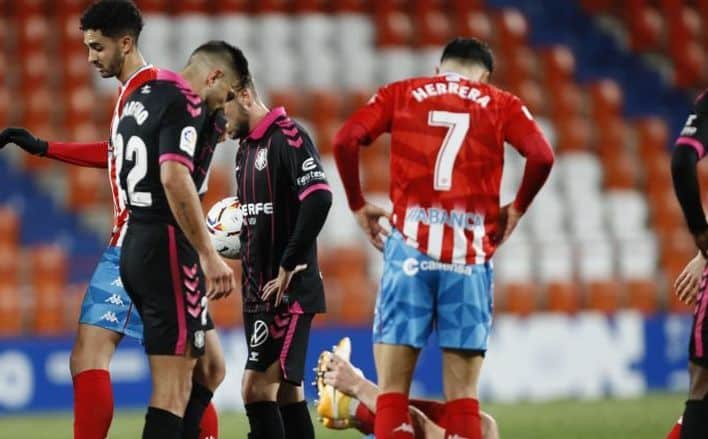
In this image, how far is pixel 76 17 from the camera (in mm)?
14766

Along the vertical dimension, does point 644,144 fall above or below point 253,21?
below

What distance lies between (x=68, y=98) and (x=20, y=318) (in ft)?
9.93

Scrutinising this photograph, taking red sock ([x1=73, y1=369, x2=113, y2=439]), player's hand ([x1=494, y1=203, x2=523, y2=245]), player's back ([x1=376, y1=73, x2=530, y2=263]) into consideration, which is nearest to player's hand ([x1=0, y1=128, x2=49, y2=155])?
red sock ([x1=73, y1=369, x2=113, y2=439])

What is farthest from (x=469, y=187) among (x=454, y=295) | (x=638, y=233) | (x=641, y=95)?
(x=641, y=95)

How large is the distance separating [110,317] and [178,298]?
859 millimetres

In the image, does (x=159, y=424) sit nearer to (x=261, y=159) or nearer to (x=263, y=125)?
(x=261, y=159)

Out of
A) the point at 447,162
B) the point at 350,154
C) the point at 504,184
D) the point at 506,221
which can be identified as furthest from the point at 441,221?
the point at 504,184

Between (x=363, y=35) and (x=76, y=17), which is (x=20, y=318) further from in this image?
(x=363, y=35)

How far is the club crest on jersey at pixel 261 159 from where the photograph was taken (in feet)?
21.3

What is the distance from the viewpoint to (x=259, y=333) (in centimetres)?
642

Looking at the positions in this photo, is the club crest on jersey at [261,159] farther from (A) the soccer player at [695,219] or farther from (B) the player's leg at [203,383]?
(A) the soccer player at [695,219]

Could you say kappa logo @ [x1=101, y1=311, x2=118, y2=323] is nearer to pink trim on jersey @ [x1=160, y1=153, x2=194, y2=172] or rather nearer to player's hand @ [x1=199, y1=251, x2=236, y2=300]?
player's hand @ [x1=199, y1=251, x2=236, y2=300]

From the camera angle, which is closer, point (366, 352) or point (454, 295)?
point (454, 295)

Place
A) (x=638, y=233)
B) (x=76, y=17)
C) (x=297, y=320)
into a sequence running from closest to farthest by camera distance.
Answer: (x=297, y=320)
(x=638, y=233)
(x=76, y=17)
